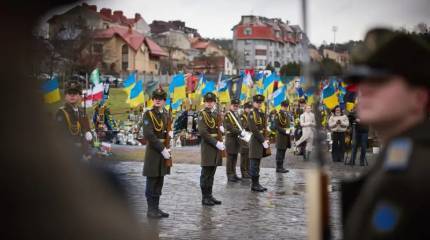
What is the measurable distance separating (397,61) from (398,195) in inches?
17.1

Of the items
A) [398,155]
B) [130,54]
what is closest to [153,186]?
[398,155]

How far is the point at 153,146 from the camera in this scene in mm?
8711

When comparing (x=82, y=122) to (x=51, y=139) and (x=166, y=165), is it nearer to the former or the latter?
(x=166, y=165)

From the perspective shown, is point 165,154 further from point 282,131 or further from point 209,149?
point 282,131

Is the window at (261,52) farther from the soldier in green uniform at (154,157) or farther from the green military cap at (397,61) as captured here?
the green military cap at (397,61)

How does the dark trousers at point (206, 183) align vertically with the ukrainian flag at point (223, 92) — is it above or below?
below

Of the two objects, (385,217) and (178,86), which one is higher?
(178,86)

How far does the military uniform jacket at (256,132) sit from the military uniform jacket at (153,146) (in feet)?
12.4

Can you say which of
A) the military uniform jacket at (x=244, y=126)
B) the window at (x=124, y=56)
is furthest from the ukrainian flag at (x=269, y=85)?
the window at (x=124, y=56)

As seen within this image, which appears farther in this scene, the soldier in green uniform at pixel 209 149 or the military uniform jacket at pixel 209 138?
the military uniform jacket at pixel 209 138

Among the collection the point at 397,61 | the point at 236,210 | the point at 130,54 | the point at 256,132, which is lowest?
the point at 236,210

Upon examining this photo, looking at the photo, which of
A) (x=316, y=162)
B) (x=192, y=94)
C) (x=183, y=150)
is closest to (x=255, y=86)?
(x=192, y=94)

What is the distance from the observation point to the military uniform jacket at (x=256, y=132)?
12219mm

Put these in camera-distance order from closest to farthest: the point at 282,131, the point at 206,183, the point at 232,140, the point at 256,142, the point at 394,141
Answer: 1. the point at 394,141
2. the point at 206,183
3. the point at 256,142
4. the point at 232,140
5. the point at 282,131
